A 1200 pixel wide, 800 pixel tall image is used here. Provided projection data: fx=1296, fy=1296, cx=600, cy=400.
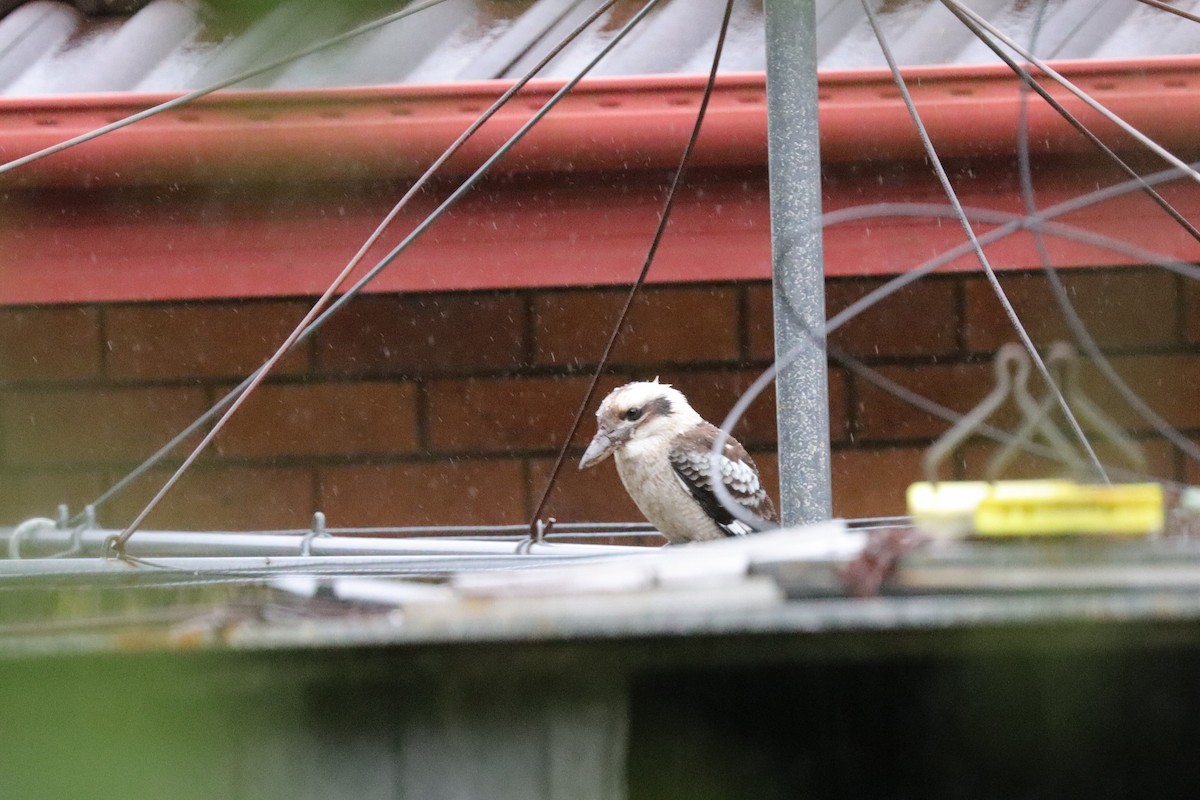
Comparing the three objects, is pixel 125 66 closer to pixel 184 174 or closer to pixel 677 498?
pixel 184 174

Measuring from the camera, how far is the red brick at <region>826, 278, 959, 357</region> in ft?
9.01

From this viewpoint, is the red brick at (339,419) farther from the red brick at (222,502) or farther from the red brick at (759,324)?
the red brick at (759,324)

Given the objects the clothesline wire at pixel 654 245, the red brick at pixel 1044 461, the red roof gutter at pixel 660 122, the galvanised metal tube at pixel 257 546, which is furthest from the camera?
the red brick at pixel 1044 461

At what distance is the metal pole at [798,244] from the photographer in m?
1.30

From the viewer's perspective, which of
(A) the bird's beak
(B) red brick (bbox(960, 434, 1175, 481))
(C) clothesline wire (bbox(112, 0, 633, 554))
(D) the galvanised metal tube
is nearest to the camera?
(C) clothesline wire (bbox(112, 0, 633, 554))

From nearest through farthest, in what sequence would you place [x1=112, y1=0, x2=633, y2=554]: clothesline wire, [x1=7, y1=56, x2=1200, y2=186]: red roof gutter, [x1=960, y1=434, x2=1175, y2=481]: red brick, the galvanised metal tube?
[x1=112, y1=0, x2=633, y2=554]: clothesline wire → the galvanised metal tube → [x1=7, y1=56, x2=1200, y2=186]: red roof gutter → [x1=960, y1=434, x2=1175, y2=481]: red brick

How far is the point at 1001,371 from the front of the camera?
0.76 metres

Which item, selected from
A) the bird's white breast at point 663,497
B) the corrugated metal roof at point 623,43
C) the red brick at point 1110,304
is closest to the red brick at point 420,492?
the bird's white breast at point 663,497

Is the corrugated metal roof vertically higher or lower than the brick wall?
higher

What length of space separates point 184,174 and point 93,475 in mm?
917

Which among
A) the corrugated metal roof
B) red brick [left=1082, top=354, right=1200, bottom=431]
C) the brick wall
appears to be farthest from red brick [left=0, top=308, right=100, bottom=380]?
red brick [left=1082, top=354, right=1200, bottom=431]

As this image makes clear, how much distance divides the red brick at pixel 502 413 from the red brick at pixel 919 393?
596 mm

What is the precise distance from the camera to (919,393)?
9.06 ft

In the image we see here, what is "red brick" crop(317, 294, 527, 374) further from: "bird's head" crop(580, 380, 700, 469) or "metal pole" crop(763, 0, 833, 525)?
"metal pole" crop(763, 0, 833, 525)
